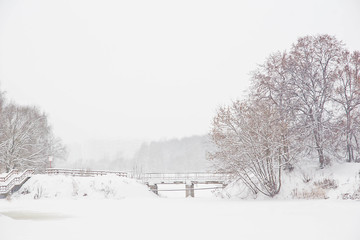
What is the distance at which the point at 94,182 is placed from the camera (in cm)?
3269

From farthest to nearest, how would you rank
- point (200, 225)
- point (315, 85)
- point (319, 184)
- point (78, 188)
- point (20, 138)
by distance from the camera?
point (20, 138), point (78, 188), point (315, 85), point (319, 184), point (200, 225)

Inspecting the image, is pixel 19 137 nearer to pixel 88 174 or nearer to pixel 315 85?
pixel 88 174

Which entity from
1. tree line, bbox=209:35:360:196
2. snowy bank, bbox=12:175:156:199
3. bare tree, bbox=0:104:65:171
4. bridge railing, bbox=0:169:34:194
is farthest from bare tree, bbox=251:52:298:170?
bare tree, bbox=0:104:65:171

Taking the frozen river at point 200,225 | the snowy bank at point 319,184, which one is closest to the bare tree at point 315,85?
the snowy bank at point 319,184

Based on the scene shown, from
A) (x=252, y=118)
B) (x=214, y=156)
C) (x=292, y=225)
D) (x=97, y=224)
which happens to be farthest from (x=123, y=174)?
(x=292, y=225)

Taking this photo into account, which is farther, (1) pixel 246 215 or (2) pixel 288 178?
(2) pixel 288 178

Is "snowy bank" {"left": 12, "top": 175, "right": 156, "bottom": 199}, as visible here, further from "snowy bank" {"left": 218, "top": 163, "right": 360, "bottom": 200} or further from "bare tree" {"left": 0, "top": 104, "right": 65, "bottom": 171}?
"snowy bank" {"left": 218, "top": 163, "right": 360, "bottom": 200}

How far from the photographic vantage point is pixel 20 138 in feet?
138

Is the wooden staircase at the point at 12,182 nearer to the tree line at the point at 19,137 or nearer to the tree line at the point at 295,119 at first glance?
the tree line at the point at 19,137

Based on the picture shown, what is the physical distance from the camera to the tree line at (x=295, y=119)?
2570 centimetres

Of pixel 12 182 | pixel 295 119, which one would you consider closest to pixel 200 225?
pixel 295 119

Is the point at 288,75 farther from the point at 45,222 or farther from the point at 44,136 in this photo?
the point at 44,136

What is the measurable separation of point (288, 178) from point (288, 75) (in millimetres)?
9546

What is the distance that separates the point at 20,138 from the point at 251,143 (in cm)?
3132
